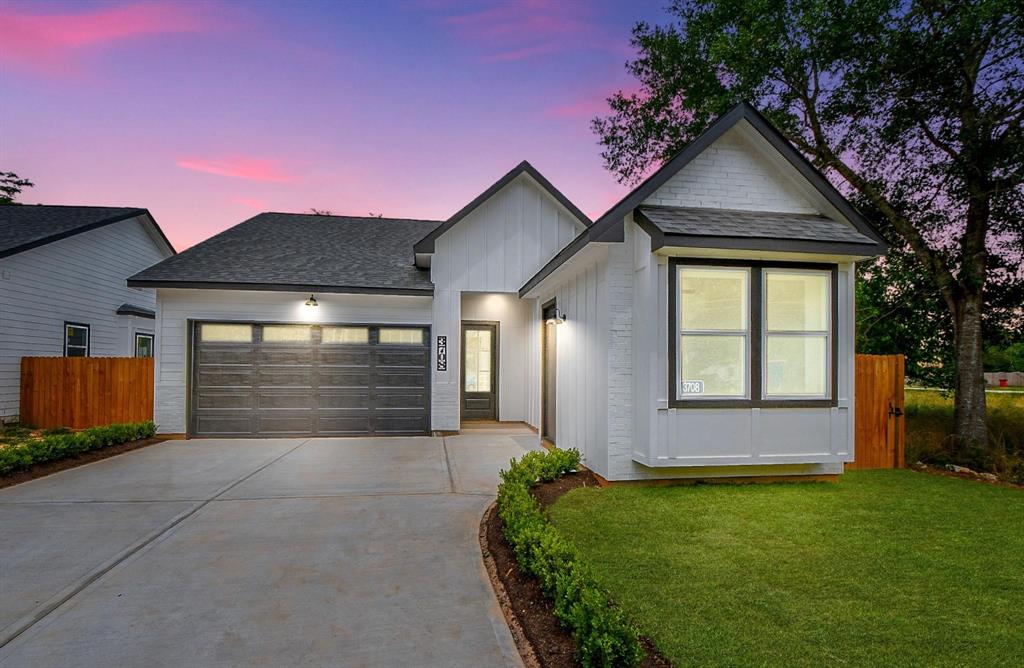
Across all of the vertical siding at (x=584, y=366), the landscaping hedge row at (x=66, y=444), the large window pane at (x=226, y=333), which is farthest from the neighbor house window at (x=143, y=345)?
the vertical siding at (x=584, y=366)

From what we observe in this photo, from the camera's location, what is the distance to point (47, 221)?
537 inches

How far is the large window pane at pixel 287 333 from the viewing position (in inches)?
421

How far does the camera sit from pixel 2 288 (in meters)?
11.2

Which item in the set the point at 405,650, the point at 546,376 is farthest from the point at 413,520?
the point at 546,376

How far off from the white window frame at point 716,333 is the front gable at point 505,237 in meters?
5.43

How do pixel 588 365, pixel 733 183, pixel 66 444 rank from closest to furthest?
pixel 733 183, pixel 588 365, pixel 66 444

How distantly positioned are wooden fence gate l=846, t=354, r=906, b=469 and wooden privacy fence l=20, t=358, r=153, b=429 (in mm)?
13034

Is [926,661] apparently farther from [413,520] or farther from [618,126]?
[618,126]

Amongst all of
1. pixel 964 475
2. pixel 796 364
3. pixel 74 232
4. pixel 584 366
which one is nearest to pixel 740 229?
pixel 796 364

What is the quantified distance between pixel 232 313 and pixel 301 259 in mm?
1915

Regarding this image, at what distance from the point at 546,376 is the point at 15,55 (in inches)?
536

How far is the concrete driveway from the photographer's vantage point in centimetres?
295

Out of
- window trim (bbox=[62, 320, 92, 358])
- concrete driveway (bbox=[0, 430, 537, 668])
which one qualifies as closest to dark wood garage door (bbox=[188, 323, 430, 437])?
concrete driveway (bbox=[0, 430, 537, 668])

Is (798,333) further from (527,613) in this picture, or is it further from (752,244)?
(527,613)
